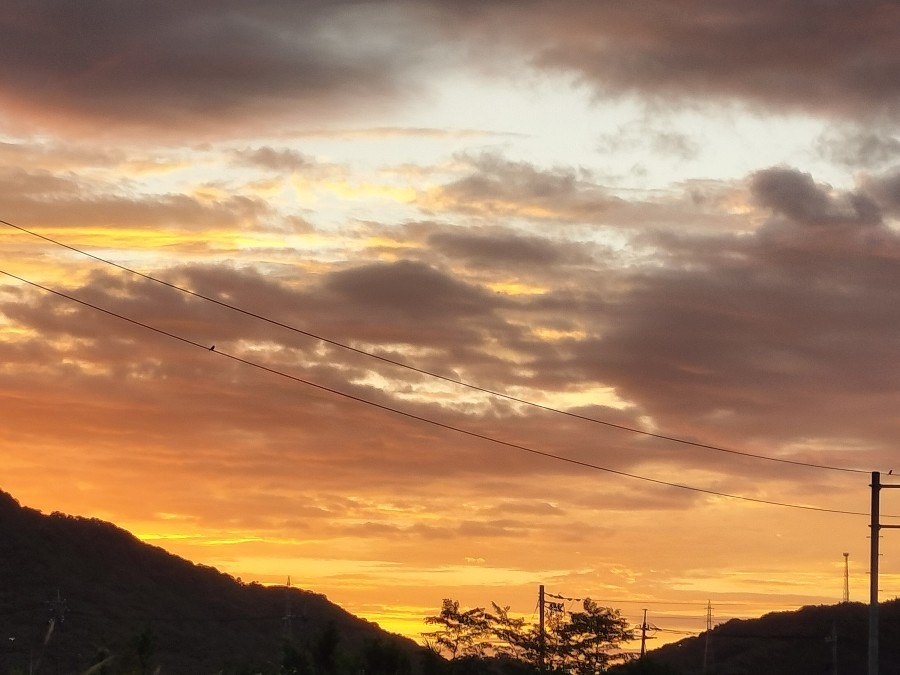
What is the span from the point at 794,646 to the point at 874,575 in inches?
4368

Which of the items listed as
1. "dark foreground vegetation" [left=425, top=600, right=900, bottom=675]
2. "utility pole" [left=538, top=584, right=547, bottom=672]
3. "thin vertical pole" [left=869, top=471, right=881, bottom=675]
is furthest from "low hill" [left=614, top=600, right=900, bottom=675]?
"thin vertical pole" [left=869, top=471, right=881, bottom=675]

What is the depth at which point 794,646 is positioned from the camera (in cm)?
16475

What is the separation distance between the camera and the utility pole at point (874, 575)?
2330 inches

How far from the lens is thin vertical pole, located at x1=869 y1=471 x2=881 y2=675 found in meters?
59.2

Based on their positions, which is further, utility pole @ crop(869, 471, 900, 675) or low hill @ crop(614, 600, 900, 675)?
low hill @ crop(614, 600, 900, 675)

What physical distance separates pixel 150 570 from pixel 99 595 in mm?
21183

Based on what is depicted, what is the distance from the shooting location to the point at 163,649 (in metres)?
135

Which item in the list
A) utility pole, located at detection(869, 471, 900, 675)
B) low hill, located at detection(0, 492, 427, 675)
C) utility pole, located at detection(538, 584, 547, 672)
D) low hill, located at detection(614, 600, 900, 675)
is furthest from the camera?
low hill, located at detection(614, 600, 900, 675)

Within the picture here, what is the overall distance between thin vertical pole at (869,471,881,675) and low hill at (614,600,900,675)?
295 ft

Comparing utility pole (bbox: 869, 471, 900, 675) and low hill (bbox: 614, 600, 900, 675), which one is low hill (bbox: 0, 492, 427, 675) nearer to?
low hill (bbox: 614, 600, 900, 675)

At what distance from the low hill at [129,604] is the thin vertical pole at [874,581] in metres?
65.3

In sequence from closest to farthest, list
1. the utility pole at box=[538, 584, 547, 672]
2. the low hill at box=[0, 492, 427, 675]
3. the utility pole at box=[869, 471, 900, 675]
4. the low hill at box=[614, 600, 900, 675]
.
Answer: the utility pole at box=[869, 471, 900, 675] < the utility pole at box=[538, 584, 547, 672] < the low hill at box=[0, 492, 427, 675] < the low hill at box=[614, 600, 900, 675]

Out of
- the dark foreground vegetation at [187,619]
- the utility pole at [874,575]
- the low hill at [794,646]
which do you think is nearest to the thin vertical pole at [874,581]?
the utility pole at [874,575]

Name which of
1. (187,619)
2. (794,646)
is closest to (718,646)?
(794,646)
